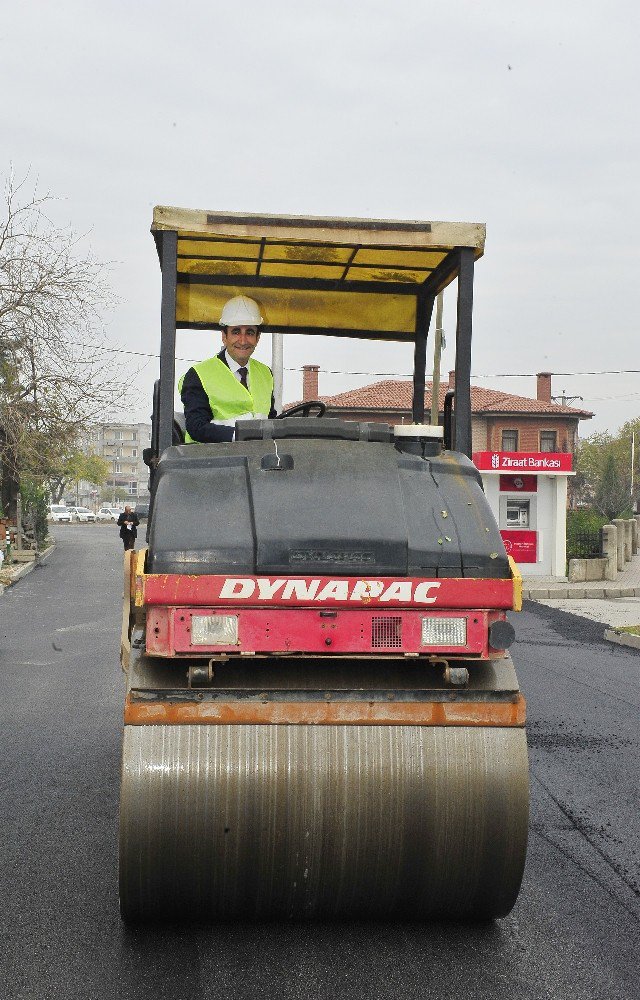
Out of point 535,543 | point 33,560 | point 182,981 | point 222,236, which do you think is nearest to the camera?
point 182,981

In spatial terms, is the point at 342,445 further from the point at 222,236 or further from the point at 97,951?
the point at 97,951

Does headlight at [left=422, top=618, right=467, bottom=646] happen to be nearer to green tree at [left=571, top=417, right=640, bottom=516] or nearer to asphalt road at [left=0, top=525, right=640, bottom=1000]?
asphalt road at [left=0, top=525, right=640, bottom=1000]

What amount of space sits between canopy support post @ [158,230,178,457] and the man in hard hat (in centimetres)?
19

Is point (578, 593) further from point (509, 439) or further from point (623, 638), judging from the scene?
point (509, 439)

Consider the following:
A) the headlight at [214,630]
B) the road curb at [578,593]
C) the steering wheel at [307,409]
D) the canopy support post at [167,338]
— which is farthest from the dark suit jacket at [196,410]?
the road curb at [578,593]

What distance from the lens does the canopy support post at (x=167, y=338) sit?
502cm

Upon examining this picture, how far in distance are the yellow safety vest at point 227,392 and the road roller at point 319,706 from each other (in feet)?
3.03

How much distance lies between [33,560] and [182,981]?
2979cm

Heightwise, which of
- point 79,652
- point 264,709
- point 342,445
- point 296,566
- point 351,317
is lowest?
point 79,652

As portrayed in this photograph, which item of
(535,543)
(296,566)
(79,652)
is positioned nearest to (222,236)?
(296,566)

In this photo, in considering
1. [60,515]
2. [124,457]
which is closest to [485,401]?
[60,515]

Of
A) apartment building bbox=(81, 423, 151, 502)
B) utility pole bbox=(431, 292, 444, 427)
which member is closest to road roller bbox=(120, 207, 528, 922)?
utility pole bbox=(431, 292, 444, 427)

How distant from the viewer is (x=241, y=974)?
382cm

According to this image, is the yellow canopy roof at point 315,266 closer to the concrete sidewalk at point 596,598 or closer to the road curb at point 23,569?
the concrete sidewalk at point 596,598
